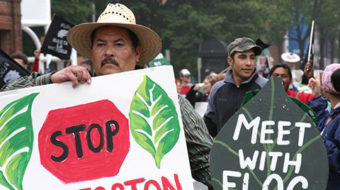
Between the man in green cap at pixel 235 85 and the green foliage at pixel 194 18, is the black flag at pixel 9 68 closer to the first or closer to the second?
the man in green cap at pixel 235 85

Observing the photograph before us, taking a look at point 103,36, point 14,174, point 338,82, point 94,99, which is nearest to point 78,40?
point 103,36

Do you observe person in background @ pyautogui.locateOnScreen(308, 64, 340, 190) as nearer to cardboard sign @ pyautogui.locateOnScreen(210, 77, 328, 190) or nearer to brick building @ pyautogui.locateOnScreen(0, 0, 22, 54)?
cardboard sign @ pyautogui.locateOnScreen(210, 77, 328, 190)

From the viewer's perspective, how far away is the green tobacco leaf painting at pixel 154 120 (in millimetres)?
2924

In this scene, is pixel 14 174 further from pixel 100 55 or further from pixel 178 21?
pixel 178 21

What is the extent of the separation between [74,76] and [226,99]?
386 centimetres

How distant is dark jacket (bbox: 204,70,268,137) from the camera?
6.56 m

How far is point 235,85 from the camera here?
264 inches

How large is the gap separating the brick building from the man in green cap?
14.0m

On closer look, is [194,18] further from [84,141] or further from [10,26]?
[84,141]

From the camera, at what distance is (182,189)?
2.83m

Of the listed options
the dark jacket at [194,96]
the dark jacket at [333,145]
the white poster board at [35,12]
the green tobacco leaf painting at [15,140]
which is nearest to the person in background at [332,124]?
the dark jacket at [333,145]

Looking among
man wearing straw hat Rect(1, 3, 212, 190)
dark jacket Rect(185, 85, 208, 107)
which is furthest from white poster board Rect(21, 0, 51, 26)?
man wearing straw hat Rect(1, 3, 212, 190)

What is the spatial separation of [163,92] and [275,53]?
7224 centimetres

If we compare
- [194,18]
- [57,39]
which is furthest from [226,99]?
[194,18]
